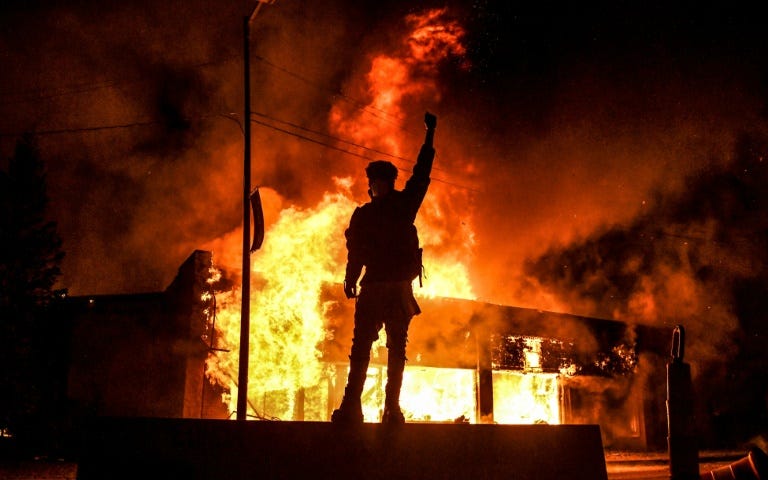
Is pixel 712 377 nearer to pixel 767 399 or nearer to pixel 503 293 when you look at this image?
pixel 767 399

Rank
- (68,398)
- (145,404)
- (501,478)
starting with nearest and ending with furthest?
1. (501,478)
2. (145,404)
3. (68,398)

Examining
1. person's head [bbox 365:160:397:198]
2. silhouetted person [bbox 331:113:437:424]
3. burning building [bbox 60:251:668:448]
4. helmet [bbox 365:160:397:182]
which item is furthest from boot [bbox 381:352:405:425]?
burning building [bbox 60:251:668:448]

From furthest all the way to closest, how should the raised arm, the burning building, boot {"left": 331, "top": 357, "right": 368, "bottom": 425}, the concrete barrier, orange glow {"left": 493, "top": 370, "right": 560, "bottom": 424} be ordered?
orange glow {"left": 493, "top": 370, "right": 560, "bottom": 424} → the burning building → the raised arm → boot {"left": 331, "top": 357, "right": 368, "bottom": 425} → the concrete barrier

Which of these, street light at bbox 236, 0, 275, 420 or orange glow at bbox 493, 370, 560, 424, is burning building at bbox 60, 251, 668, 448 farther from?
street light at bbox 236, 0, 275, 420

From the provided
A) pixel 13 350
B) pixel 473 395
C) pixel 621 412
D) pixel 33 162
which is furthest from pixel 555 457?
pixel 33 162

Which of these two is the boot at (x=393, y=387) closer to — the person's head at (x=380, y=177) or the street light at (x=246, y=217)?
the person's head at (x=380, y=177)

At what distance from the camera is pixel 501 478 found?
14.0ft

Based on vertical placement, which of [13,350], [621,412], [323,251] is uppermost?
[323,251]

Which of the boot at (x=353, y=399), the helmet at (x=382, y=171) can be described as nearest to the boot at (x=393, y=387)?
the boot at (x=353, y=399)

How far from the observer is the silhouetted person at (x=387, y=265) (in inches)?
194

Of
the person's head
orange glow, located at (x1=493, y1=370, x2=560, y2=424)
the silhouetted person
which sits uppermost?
the person's head

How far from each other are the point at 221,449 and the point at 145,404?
16.1 m

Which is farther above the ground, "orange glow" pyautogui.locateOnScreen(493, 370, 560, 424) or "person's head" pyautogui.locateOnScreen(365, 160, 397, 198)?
"person's head" pyautogui.locateOnScreen(365, 160, 397, 198)

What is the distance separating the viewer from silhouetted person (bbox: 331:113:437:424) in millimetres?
4930
